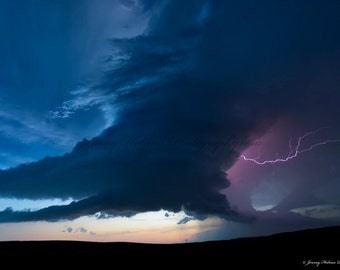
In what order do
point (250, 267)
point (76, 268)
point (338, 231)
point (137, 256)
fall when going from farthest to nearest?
point (338, 231)
point (137, 256)
point (76, 268)
point (250, 267)

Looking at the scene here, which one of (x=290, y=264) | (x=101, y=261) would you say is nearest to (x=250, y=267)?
(x=290, y=264)

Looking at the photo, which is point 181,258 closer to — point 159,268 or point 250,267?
point 159,268

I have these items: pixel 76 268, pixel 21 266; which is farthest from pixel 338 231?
pixel 21 266

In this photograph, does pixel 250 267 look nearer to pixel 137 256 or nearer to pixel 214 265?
pixel 214 265

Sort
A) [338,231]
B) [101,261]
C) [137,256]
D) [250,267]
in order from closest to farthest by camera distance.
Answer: [250,267] < [101,261] < [137,256] < [338,231]

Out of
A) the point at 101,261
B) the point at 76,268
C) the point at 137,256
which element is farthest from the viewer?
the point at 137,256

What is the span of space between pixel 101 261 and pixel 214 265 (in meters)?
12.2

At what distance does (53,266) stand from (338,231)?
4606 cm

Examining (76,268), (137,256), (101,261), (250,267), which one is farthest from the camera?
(137,256)

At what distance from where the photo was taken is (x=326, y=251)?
34844mm

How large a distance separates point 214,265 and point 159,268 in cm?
534

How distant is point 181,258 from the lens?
3522cm

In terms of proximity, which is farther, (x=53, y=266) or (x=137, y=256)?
(x=137, y=256)

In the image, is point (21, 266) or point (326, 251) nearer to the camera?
point (21, 266)
